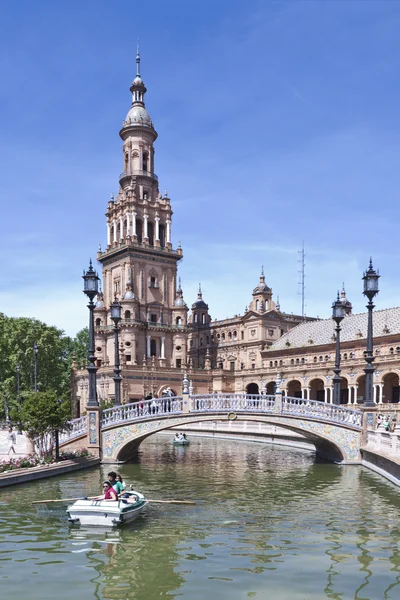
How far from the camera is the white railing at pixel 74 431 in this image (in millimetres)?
29891

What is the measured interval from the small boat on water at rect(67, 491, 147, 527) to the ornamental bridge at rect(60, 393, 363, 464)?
13377 mm

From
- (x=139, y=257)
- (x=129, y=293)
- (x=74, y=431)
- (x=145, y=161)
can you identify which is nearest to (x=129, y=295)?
(x=129, y=293)

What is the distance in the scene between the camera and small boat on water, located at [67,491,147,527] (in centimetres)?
1591

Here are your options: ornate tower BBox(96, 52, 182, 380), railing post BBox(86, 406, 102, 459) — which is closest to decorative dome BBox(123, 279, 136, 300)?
ornate tower BBox(96, 52, 182, 380)

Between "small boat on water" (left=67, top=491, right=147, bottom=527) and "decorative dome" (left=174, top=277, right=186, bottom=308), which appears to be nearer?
"small boat on water" (left=67, top=491, right=147, bottom=527)

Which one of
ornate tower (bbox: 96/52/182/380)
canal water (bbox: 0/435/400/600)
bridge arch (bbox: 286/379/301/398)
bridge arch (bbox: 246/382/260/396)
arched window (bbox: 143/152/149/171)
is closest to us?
canal water (bbox: 0/435/400/600)

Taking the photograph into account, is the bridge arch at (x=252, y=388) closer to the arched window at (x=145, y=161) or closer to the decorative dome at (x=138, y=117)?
the arched window at (x=145, y=161)

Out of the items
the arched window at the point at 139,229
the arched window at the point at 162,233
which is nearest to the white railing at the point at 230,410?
the arched window at the point at 139,229

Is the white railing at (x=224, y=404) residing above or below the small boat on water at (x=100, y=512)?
above

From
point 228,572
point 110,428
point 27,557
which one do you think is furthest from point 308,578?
point 110,428

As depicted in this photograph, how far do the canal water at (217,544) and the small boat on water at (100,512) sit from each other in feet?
0.90

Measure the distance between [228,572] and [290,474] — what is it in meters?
15.5

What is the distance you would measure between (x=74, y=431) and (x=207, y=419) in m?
6.66

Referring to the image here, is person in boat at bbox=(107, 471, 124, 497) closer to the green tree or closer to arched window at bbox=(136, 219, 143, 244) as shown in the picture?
the green tree
